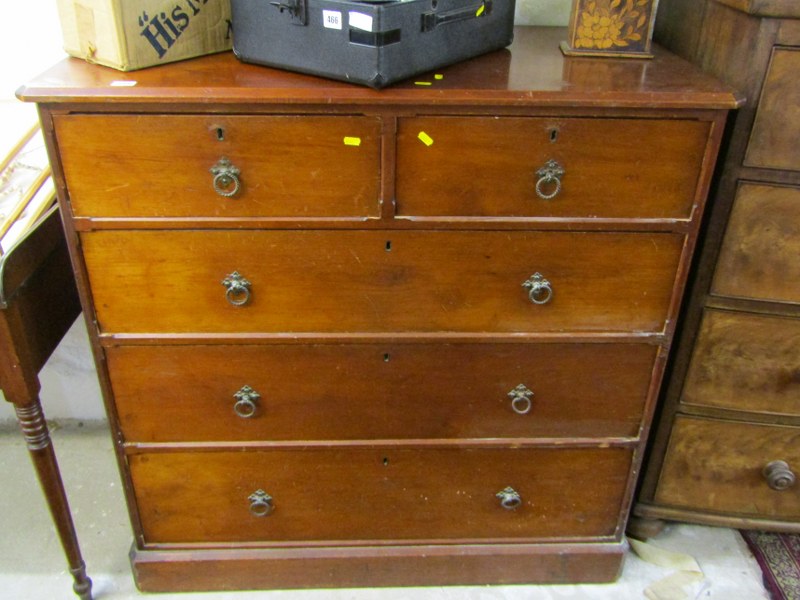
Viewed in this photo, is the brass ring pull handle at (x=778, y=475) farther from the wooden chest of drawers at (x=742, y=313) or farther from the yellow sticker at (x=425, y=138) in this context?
the yellow sticker at (x=425, y=138)

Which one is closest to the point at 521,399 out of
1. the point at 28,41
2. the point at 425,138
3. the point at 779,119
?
the point at 425,138

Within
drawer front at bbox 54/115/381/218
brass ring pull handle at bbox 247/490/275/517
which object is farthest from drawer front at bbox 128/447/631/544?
drawer front at bbox 54/115/381/218

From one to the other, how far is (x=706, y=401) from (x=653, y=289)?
344 millimetres

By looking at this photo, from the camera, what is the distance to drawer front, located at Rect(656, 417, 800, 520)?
4.86 ft

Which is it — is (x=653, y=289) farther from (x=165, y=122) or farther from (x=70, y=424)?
(x=70, y=424)

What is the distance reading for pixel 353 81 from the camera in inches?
44.1

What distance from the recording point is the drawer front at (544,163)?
3.71 feet

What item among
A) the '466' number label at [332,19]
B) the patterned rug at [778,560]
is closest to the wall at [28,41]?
the '466' number label at [332,19]

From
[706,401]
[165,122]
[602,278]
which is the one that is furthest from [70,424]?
[706,401]

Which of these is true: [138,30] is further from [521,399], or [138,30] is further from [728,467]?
[728,467]

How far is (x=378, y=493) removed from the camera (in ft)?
4.88

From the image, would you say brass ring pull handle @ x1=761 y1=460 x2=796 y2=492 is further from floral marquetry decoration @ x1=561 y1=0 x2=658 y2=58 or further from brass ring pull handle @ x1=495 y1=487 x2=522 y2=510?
floral marquetry decoration @ x1=561 y1=0 x2=658 y2=58

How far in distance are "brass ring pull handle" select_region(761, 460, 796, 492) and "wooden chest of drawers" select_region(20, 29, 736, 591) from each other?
0.30 m

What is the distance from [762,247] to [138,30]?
1179 mm
